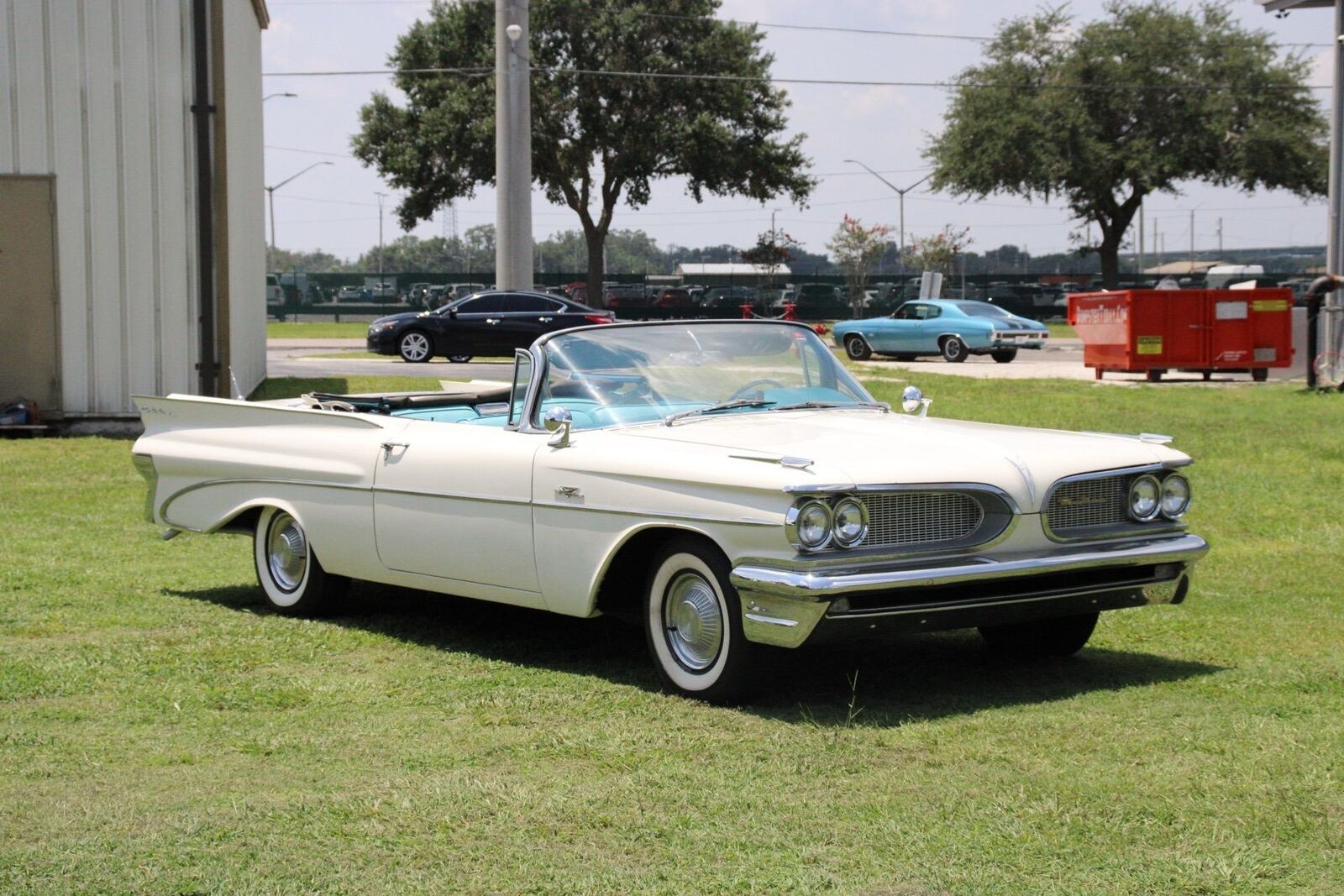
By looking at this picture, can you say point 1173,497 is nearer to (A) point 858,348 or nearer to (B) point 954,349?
(B) point 954,349

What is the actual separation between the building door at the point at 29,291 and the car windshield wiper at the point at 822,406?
1074cm

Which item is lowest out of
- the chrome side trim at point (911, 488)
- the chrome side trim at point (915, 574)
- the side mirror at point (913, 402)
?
the chrome side trim at point (915, 574)

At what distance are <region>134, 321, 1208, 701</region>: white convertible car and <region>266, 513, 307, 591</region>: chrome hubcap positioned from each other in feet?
0.04

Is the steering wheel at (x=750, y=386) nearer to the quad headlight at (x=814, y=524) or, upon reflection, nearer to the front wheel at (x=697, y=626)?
the front wheel at (x=697, y=626)

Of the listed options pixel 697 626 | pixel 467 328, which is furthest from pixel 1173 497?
pixel 467 328

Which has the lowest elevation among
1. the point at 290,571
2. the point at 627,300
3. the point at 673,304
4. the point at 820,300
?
the point at 290,571

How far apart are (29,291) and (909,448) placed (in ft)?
39.2

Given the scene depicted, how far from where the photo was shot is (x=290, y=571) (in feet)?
24.0

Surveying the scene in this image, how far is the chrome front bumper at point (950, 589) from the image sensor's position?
504 cm

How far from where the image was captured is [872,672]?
5.98 meters

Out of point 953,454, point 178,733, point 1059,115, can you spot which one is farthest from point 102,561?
point 1059,115

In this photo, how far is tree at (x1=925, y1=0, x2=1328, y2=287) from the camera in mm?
53281

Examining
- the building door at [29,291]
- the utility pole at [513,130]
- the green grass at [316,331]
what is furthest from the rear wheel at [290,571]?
the green grass at [316,331]

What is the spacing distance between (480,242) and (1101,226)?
104 meters
